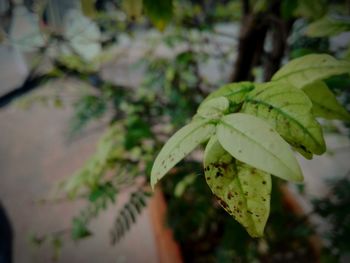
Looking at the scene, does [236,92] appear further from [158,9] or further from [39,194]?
[39,194]

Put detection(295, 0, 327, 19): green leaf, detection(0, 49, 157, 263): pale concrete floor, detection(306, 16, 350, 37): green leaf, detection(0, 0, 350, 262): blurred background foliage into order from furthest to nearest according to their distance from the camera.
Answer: detection(0, 49, 157, 263): pale concrete floor, detection(0, 0, 350, 262): blurred background foliage, detection(295, 0, 327, 19): green leaf, detection(306, 16, 350, 37): green leaf

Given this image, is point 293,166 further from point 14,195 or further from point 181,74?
point 14,195

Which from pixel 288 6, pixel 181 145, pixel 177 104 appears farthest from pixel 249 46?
pixel 181 145

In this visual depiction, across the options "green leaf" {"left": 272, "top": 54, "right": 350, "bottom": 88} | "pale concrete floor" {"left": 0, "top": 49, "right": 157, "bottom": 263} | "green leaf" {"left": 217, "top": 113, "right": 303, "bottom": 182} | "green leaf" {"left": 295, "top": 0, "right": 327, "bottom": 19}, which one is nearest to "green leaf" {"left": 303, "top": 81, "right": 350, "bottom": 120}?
"green leaf" {"left": 272, "top": 54, "right": 350, "bottom": 88}

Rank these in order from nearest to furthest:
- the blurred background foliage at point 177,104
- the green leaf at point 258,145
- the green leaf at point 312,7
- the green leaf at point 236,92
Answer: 1. the green leaf at point 258,145
2. the green leaf at point 236,92
3. the green leaf at point 312,7
4. the blurred background foliage at point 177,104

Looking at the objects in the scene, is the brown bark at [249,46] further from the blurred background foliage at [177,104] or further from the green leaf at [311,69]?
the green leaf at [311,69]

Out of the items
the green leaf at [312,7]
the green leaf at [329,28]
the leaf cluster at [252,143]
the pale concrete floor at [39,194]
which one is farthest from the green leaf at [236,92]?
the pale concrete floor at [39,194]

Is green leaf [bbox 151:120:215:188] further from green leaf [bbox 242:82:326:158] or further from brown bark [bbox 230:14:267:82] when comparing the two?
brown bark [bbox 230:14:267:82]
